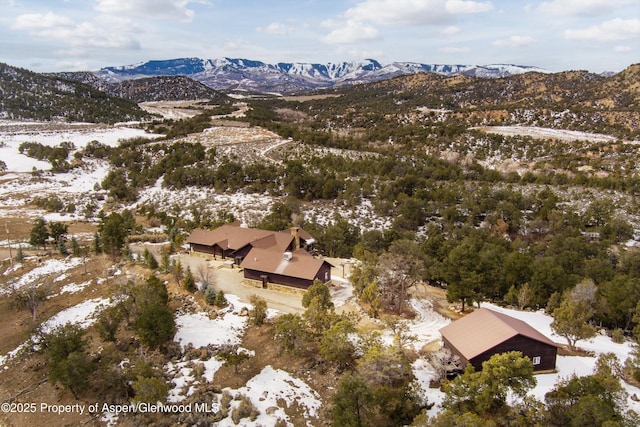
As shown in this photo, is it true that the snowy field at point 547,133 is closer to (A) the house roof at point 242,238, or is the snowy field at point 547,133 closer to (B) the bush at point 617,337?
(B) the bush at point 617,337

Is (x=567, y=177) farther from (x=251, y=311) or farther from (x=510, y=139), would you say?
(x=251, y=311)

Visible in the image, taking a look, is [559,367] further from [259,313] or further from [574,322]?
[259,313]

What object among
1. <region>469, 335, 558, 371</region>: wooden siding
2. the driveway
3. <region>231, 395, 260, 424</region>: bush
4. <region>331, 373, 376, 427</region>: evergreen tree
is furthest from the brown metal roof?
<region>331, 373, 376, 427</region>: evergreen tree

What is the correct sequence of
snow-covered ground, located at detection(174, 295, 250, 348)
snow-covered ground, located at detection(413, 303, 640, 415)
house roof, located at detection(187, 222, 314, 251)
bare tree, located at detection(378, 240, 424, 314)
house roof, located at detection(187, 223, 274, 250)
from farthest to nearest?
house roof, located at detection(187, 223, 274, 250) < house roof, located at detection(187, 222, 314, 251) < bare tree, located at detection(378, 240, 424, 314) < snow-covered ground, located at detection(174, 295, 250, 348) < snow-covered ground, located at detection(413, 303, 640, 415)

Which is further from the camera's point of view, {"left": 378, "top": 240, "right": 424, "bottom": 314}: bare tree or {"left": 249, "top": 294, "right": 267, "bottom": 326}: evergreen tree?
{"left": 378, "top": 240, "right": 424, "bottom": 314}: bare tree

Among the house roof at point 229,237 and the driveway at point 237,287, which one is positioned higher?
the house roof at point 229,237

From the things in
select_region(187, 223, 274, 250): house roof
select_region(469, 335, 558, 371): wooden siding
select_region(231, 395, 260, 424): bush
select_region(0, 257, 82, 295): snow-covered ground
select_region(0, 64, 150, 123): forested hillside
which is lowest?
select_region(0, 257, 82, 295): snow-covered ground

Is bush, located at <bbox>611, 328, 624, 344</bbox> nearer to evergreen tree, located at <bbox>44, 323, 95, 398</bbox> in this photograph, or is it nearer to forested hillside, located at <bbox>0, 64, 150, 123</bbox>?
evergreen tree, located at <bbox>44, 323, 95, 398</bbox>

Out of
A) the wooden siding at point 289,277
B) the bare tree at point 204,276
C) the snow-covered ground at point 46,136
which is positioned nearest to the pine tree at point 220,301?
the bare tree at point 204,276

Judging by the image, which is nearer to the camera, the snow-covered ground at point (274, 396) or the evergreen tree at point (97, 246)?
the snow-covered ground at point (274, 396)
